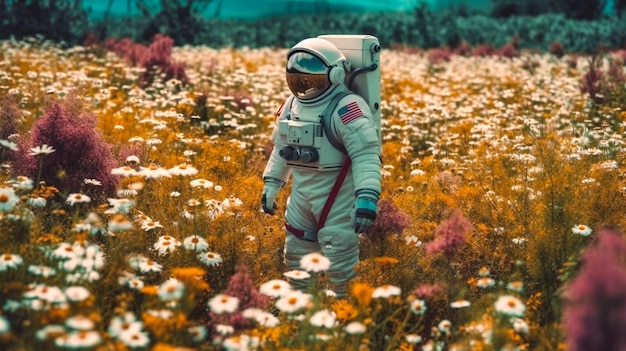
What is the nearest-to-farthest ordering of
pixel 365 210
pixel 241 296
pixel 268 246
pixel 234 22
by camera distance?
pixel 241 296, pixel 365 210, pixel 268 246, pixel 234 22

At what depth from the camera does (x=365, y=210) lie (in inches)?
172

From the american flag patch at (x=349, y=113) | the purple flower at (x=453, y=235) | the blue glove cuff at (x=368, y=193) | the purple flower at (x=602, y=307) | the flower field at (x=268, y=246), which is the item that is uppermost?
the american flag patch at (x=349, y=113)

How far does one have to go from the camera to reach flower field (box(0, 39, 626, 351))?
3.17 m

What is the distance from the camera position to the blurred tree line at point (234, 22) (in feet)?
74.2

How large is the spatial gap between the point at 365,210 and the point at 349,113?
0.65 meters

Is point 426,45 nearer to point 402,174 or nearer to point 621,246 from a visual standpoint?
point 402,174

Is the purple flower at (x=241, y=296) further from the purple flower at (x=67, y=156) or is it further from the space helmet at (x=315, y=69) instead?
the purple flower at (x=67, y=156)

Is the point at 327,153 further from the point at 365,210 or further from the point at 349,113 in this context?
the point at 365,210

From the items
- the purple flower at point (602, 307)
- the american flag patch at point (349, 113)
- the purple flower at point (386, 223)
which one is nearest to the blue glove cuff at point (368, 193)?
the purple flower at point (386, 223)

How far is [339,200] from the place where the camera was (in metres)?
4.68

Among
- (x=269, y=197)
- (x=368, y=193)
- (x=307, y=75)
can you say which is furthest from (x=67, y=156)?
(x=368, y=193)

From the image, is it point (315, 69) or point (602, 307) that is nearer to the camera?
point (602, 307)

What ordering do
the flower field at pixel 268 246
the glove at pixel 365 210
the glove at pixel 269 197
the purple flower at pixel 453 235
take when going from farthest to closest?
the glove at pixel 269 197 < the glove at pixel 365 210 < the purple flower at pixel 453 235 < the flower field at pixel 268 246

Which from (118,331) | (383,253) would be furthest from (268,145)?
(118,331)
